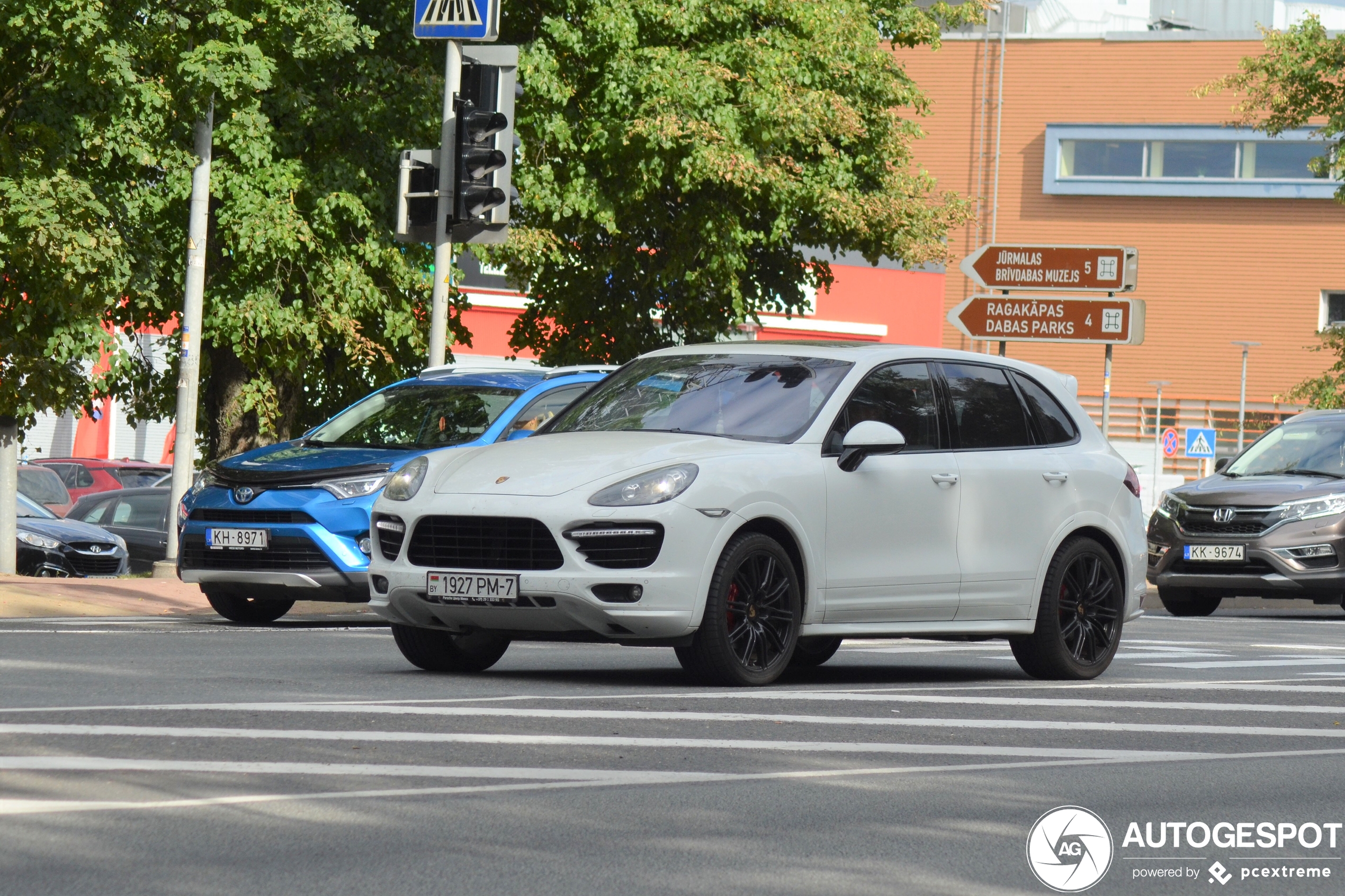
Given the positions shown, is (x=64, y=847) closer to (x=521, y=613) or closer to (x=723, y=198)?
(x=521, y=613)

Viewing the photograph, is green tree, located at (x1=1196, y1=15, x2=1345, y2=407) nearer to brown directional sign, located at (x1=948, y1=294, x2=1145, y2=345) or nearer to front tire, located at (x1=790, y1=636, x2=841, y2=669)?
brown directional sign, located at (x1=948, y1=294, x2=1145, y2=345)

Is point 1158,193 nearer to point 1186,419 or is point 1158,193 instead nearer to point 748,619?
point 1186,419

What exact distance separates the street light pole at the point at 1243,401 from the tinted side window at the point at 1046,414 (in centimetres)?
5268

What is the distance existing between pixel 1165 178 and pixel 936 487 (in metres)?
57.8

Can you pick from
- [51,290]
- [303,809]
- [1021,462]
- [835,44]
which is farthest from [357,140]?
[303,809]

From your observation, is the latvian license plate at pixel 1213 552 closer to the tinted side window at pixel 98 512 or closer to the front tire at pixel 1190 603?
the front tire at pixel 1190 603

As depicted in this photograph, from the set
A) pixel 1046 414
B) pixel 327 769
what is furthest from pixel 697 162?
pixel 327 769

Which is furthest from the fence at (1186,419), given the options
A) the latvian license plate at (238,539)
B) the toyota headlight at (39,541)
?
the latvian license plate at (238,539)

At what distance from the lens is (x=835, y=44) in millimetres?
26766

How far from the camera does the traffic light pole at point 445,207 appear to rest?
16.6 m

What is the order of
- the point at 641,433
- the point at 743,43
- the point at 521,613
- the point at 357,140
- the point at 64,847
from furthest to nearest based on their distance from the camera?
1. the point at 743,43
2. the point at 357,140
3. the point at 641,433
4. the point at 521,613
5. the point at 64,847

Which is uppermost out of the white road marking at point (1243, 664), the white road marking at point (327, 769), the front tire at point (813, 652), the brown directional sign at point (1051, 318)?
the brown directional sign at point (1051, 318)

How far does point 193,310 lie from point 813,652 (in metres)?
10.6

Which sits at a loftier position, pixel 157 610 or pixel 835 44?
pixel 835 44
